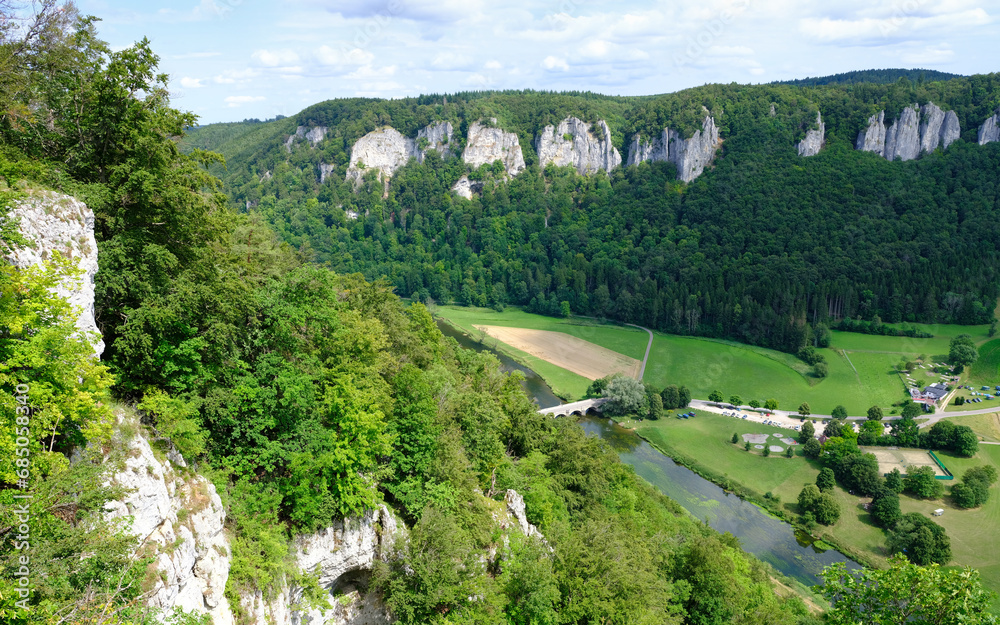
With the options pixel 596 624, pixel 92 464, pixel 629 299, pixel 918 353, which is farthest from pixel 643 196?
pixel 92 464

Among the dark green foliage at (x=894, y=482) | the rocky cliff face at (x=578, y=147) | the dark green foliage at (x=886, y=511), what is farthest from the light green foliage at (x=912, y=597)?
the rocky cliff face at (x=578, y=147)

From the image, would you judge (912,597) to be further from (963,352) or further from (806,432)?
(963,352)

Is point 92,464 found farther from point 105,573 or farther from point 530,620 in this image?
point 530,620

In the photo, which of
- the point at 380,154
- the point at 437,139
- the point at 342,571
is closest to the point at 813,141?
the point at 437,139

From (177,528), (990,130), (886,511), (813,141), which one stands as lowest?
(886,511)

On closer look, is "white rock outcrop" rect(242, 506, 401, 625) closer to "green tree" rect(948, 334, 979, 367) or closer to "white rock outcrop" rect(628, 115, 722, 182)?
"green tree" rect(948, 334, 979, 367)
